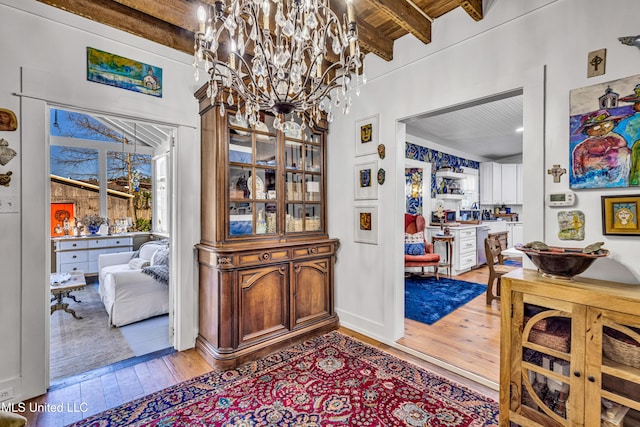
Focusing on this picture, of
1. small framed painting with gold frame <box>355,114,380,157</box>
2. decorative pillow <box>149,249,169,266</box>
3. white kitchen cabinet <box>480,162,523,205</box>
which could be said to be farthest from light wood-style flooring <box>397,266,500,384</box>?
white kitchen cabinet <box>480,162,523,205</box>

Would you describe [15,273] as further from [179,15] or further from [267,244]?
[179,15]

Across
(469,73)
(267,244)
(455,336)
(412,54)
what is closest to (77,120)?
(267,244)

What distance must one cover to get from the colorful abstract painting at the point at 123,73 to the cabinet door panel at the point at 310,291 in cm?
210

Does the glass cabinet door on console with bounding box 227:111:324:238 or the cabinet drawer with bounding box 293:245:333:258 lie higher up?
the glass cabinet door on console with bounding box 227:111:324:238

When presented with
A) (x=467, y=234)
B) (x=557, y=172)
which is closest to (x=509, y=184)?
(x=467, y=234)

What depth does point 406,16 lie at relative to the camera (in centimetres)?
220

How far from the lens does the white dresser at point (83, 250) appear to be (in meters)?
4.96

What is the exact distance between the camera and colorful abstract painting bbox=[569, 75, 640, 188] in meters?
1.56

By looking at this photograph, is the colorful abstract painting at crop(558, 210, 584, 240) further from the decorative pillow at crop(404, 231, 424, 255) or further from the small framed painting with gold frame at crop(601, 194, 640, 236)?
the decorative pillow at crop(404, 231, 424, 255)

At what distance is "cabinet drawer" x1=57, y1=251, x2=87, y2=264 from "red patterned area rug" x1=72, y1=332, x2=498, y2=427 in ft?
14.4

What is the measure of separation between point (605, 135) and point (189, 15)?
2958 millimetres

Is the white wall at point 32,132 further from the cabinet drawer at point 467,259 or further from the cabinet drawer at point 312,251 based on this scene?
the cabinet drawer at point 467,259

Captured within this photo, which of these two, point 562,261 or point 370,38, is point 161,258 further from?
Result: point 562,261

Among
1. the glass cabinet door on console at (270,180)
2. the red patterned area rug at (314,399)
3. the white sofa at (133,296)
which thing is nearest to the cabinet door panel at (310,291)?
the glass cabinet door on console at (270,180)
